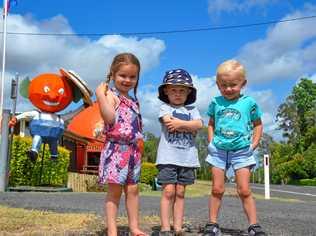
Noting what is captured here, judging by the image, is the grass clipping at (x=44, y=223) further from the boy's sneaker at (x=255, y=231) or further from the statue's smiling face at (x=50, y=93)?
the statue's smiling face at (x=50, y=93)

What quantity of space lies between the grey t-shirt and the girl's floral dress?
0.38 meters

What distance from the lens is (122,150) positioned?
4.24 m

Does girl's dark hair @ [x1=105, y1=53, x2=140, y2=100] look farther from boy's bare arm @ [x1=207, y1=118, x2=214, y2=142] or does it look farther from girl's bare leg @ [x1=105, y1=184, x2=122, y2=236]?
boy's bare arm @ [x1=207, y1=118, x2=214, y2=142]

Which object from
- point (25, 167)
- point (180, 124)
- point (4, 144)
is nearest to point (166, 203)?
point (180, 124)

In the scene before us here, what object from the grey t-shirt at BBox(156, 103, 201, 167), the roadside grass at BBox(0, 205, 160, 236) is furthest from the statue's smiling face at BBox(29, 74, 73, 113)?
the grey t-shirt at BBox(156, 103, 201, 167)

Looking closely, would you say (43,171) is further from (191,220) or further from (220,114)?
(220,114)

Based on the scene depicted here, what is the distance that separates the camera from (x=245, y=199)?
15.9 feet

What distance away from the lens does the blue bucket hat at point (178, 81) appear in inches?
190

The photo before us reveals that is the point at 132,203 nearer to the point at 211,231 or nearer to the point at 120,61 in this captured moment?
the point at 211,231

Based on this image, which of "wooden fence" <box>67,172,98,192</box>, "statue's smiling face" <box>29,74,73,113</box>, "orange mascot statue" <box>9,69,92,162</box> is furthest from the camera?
"wooden fence" <box>67,172,98,192</box>

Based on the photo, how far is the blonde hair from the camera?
191 inches

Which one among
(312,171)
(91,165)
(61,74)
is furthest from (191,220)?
(312,171)

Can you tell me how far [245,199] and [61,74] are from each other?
791cm

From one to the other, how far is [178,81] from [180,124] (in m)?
0.42
